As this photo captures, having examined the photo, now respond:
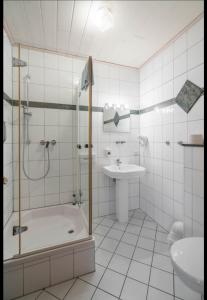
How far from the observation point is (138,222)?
2168 mm

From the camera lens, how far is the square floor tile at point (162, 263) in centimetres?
139

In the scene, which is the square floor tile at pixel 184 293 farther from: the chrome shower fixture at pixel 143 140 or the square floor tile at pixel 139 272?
the chrome shower fixture at pixel 143 140

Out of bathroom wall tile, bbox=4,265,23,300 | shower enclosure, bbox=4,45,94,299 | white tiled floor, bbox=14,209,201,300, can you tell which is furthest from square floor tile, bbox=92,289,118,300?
shower enclosure, bbox=4,45,94,299

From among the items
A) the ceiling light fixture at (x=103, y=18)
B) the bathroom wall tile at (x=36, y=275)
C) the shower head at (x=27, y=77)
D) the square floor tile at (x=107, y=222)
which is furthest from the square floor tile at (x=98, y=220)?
the ceiling light fixture at (x=103, y=18)

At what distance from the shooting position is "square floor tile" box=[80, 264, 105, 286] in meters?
1.27

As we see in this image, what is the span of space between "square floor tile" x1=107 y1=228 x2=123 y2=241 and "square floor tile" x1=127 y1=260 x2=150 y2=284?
410 mm

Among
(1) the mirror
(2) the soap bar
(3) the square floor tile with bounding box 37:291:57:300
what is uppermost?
(1) the mirror

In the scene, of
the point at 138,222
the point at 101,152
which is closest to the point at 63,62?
the point at 101,152

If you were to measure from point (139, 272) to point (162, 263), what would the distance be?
27 cm

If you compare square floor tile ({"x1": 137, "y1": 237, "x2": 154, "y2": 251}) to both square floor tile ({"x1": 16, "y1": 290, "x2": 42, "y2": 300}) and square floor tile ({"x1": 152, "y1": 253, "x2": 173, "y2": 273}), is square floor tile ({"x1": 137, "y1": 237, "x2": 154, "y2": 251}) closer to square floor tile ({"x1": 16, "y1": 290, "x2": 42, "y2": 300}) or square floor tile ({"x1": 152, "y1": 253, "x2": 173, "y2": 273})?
square floor tile ({"x1": 152, "y1": 253, "x2": 173, "y2": 273})

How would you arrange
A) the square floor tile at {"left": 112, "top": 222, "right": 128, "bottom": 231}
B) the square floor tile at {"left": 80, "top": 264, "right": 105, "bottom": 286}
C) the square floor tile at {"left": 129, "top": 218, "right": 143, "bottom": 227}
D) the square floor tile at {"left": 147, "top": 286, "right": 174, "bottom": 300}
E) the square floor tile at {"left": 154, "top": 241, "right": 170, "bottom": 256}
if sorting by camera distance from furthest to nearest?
the square floor tile at {"left": 129, "top": 218, "right": 143, "bottom": 227}
the square floor tile at {"left": 112, "top": 222, "right": 128, "bottom": 231}
the square floor tile at {"left": 154, "top": 241, "right": 170, "bottom": 256}
the square floor tile at {"left": 80, "top": 264, "right": 105, "bottom": 286}
the square floor tile at {"left": 147, "top": 286, "right": 174, "bottom": 300}

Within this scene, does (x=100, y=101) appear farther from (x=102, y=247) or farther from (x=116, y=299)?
(x=116, y=299)

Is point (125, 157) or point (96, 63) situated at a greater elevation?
point (96, 63)

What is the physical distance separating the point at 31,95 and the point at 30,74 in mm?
265
